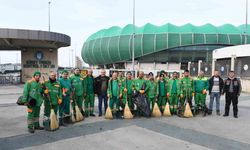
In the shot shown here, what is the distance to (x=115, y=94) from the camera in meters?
7.62

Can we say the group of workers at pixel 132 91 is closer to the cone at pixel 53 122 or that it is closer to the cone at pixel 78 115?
the cone at pixel 78 115

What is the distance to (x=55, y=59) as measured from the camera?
22.2 metres


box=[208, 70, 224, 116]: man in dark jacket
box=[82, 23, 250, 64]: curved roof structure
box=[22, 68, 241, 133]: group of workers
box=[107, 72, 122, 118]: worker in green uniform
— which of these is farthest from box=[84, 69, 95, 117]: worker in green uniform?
box=[82, 23, 250, 64]: curved roof structure

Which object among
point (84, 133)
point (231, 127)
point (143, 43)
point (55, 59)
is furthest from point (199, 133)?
point (143, 43)

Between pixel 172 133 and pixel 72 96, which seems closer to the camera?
pixel 172 133

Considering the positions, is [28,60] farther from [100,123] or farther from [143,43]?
[143,43]

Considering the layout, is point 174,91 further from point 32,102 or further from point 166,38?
point 166,38

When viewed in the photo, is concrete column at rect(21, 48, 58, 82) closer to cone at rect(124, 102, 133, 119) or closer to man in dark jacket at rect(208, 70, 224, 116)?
cone at rect(124, 102, 133, 119)

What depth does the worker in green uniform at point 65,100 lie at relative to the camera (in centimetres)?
669

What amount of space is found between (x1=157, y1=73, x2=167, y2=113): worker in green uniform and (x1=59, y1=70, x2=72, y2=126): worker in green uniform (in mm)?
3171

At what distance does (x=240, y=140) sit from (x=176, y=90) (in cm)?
303

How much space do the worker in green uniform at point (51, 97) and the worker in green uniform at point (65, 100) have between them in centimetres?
36

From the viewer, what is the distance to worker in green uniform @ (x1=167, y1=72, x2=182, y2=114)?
8.05 m

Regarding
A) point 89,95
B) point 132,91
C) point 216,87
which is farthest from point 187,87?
point 89,95
